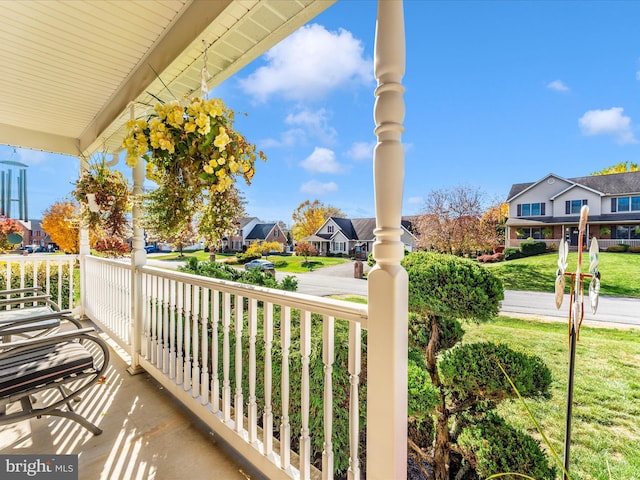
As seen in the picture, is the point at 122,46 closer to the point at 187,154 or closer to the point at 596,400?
the point at 187,154

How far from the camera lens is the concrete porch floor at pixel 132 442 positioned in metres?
1.64

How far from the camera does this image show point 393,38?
1.00m

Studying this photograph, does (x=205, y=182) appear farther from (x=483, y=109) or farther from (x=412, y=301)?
(x=483, y=109)

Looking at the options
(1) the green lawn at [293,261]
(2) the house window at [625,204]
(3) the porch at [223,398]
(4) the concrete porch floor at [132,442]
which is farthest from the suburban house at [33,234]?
(2) the house window at [625,204]

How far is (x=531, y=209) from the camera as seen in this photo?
1.05 meters

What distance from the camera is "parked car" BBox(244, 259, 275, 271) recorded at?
6.98ft

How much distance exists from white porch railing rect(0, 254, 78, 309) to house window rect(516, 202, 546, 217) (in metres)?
5.55

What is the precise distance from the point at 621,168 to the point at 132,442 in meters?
2.74

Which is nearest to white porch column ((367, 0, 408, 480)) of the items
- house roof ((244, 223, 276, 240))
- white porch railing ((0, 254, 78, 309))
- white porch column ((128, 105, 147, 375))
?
house roof ((244, 223, 276, 240))

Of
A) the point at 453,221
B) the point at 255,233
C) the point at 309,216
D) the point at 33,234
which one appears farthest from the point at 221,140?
the point at 33,234

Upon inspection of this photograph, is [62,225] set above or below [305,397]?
above

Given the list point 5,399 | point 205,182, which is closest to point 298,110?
point 205,182

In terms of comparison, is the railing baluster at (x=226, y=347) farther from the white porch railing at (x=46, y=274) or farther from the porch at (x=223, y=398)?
the white porch railing at (x=46, y=274)

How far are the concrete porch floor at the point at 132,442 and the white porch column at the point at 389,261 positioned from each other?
1.05 meters
